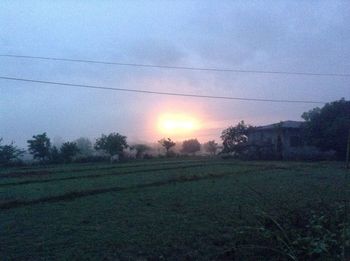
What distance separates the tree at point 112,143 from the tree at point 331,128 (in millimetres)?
24841

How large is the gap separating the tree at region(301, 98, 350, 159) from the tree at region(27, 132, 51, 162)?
30.9 metres

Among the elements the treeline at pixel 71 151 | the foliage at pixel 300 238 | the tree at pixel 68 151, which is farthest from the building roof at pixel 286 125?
the foliage at pixel 300 238

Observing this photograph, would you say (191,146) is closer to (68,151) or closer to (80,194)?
(68,151)

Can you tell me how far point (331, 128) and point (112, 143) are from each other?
2808cm

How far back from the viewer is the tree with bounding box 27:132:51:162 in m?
47.3

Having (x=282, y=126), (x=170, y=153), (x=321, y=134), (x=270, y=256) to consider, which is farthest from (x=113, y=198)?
(x=170, y=153)

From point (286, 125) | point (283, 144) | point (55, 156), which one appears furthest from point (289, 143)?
point (55, 156)

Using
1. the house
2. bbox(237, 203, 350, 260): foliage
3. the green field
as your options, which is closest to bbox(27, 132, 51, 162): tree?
the house

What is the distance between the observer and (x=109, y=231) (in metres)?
9.03

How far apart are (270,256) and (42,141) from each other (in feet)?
146

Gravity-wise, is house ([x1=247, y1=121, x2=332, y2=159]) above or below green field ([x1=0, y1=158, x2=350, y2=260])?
above

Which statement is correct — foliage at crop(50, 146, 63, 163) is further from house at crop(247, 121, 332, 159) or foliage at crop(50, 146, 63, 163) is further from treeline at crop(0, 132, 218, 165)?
house at crop(247, 121, 332, 159)

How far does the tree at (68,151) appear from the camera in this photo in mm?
47875

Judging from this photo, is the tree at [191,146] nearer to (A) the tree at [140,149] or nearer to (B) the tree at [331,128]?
(A) the tree at [140,149]
